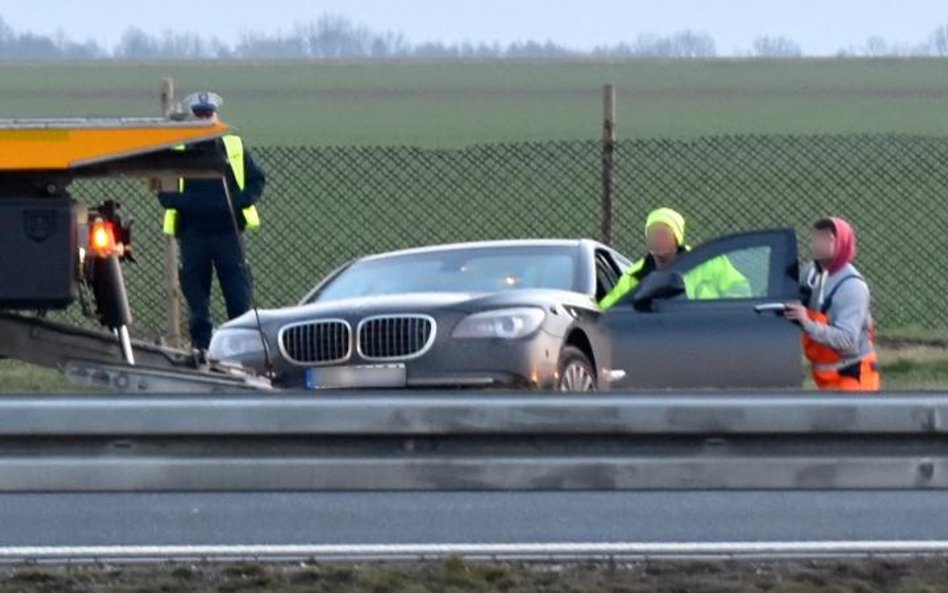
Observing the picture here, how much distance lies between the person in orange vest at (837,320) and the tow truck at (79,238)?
280cm

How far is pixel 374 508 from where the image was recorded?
9.21 meters

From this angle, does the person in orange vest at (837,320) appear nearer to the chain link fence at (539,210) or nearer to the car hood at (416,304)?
the car hood at (416,304)

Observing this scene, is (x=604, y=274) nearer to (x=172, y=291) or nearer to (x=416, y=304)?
(x=416, y=304)

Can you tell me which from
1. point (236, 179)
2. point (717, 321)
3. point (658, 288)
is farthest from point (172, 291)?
point (717, 321)

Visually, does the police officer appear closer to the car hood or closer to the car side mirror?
the car hood

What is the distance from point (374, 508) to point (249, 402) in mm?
3851

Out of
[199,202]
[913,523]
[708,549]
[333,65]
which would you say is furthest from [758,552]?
[333,65]

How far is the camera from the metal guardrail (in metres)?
5.39

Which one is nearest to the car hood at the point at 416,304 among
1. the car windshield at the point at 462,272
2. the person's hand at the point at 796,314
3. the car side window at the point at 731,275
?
the car windshield at the point at 462,272

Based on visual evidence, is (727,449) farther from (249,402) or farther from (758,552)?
(758,552)

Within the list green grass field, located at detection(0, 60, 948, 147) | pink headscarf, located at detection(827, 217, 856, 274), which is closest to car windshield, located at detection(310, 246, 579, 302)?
pink headscarf, located at detection(827, 217, 856, 274)

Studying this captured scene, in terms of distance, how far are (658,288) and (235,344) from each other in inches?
Result: 90.2

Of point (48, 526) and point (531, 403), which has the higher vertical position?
point (531, 403)

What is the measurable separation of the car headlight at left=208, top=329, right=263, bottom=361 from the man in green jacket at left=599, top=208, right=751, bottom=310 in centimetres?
190
